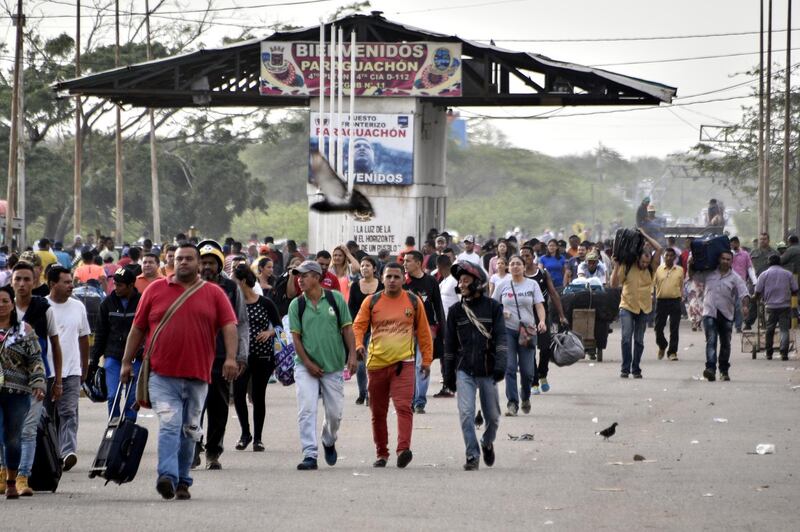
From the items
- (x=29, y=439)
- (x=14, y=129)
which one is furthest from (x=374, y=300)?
(x=14, y=129)

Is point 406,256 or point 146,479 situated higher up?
point 406,256

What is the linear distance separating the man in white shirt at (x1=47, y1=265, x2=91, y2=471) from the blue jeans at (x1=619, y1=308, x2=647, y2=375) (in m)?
9.44

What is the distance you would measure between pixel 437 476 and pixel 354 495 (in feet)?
3.71

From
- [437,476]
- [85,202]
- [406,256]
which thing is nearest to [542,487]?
[437,476]

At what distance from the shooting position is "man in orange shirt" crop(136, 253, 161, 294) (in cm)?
1372

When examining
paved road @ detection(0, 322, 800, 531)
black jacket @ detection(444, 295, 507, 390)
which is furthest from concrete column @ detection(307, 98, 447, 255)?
black jacket @ detection(444, 295, 507, 390)

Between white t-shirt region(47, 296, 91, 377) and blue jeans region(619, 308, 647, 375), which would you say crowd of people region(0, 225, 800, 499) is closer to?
white t-shirt region(47, 296, 91, 377)

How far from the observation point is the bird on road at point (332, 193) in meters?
13.5

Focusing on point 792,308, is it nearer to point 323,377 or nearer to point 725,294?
point 725,294

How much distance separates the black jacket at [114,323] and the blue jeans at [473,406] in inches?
103

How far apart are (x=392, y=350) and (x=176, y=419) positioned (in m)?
2.62

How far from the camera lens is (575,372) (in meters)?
21.1

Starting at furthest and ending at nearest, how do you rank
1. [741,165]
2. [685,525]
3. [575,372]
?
[741,165]
[575,372]
[685,525]

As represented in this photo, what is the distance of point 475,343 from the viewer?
11.8 m
